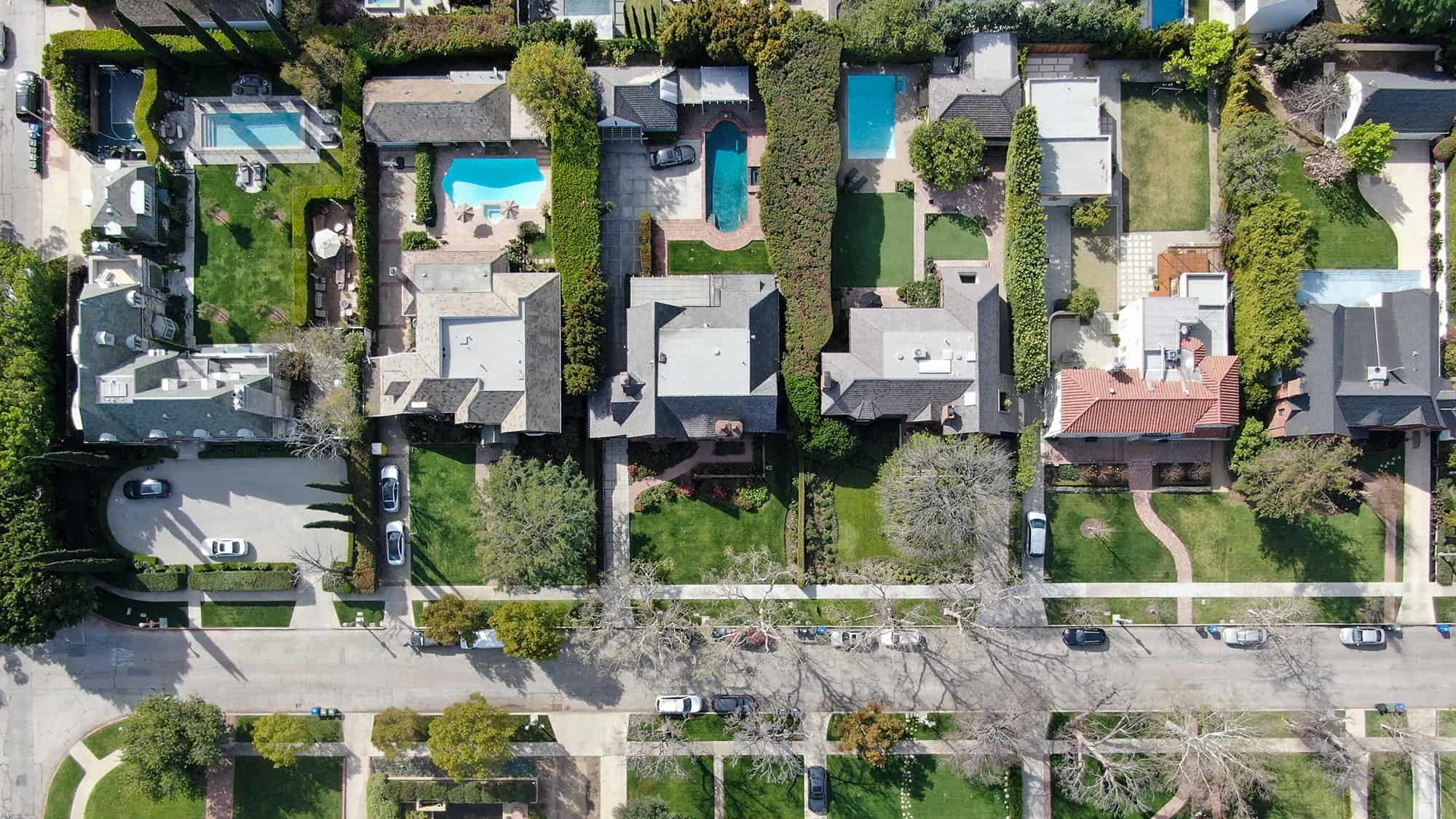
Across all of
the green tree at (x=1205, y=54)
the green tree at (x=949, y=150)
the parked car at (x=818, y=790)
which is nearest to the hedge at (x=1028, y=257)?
the green tree at (x=949, y=150)

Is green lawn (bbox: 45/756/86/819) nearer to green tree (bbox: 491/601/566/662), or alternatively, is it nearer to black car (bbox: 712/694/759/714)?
green tree (bbox: 491/601/566/662)

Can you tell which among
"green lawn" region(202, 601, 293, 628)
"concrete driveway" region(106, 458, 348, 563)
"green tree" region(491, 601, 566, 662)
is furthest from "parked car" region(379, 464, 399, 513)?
"green tree" region(491, 601, 566, 662)

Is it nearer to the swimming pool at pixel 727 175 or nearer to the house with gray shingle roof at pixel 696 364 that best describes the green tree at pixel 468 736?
the house with gray shingle roof at pixel 696 364

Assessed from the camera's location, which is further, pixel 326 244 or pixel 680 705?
pixel 326 244

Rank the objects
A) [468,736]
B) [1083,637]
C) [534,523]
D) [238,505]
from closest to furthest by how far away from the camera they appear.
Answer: [468,736], [534,523], [1083,637], [238,505]

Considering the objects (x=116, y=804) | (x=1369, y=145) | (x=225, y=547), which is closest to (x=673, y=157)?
(x=225, y=547)

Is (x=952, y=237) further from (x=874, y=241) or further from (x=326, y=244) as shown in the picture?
(x=326, y=244)
